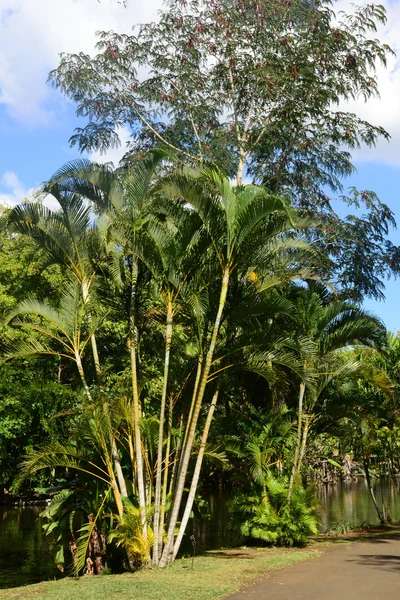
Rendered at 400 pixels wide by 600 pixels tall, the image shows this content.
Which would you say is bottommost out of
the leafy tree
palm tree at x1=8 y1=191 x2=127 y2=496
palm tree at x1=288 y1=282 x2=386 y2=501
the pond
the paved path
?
the paved path

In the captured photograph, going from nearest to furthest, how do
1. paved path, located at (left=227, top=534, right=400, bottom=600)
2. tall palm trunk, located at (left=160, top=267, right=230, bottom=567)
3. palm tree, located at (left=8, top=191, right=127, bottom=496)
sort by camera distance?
paved path, located at (left=227, top=534, right=400, bottom=600) → tall palm trunk, located at (left=160, top=267, right=230, bottom=567) → palm tree, located at (left=8, top=191, right=127, bottom=496)

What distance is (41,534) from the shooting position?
20.1 m

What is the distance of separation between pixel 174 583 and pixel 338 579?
2.22 m

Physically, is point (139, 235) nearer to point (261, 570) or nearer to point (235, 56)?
point (261, 570)

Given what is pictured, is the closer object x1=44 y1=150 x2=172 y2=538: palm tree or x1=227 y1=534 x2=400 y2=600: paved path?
x1=227 y1=534 x2=400 y2=600: paved path

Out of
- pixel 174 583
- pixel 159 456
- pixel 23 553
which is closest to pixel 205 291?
pixel 159 456

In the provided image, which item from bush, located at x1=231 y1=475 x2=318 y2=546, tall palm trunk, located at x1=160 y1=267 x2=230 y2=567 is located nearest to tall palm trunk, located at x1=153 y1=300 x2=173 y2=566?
tall palm trunk, located at x1=160 y1=267 x2=230 y2=567

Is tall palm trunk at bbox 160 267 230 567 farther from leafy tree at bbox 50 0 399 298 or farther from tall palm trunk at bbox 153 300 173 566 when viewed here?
leafy tree at bbox 50 0 399 298

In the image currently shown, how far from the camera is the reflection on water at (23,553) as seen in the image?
1355 cm

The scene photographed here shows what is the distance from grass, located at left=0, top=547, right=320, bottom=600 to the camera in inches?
338

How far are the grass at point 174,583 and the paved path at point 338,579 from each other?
0.32 meters

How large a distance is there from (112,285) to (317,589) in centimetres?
627

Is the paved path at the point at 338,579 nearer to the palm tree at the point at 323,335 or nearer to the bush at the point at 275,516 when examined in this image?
the bush at the point at 275,516

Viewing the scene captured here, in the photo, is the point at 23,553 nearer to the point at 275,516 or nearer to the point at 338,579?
the point at 275,516
